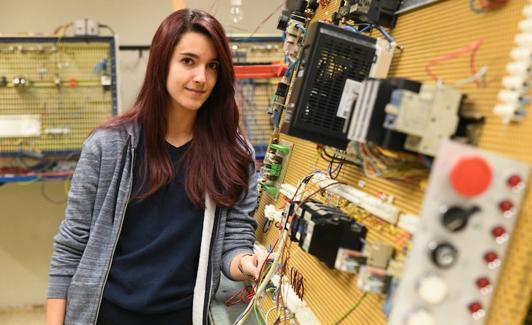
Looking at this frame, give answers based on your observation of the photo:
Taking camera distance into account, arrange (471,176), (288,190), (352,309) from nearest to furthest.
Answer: (471,176), (352,309), (288,190)

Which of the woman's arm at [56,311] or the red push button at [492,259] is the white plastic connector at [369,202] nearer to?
the red push button at [492,259]

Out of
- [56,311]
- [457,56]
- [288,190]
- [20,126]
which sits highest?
[457,56]

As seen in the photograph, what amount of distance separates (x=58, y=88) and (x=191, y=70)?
5.41 feet

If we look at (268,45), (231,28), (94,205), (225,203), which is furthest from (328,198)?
(231,28)

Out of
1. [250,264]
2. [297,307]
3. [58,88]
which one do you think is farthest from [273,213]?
[58,88]

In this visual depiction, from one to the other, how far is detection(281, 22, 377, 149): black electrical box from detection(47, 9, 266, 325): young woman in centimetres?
36

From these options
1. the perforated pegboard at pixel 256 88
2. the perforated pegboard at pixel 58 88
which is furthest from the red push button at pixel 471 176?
the perforated pegboard at pixel 58 88

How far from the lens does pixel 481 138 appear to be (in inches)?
28.9

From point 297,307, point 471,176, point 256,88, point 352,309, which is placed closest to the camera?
point 471,176

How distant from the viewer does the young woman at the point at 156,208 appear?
4.02 ft

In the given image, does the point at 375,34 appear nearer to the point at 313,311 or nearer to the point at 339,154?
the point at 339,154

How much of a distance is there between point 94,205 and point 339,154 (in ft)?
2.47

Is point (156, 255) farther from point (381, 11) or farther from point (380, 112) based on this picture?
point (381, 11)

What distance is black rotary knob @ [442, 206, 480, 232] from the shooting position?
0.61m
